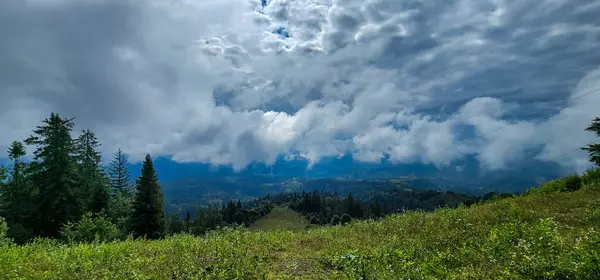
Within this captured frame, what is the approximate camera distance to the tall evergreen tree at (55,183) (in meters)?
58.0

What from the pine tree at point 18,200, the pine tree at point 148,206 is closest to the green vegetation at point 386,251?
the pine tree at point 148,206

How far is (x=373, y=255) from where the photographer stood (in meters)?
10.0

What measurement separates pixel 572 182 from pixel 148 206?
56.5m

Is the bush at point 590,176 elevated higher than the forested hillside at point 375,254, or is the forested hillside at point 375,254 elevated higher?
the bush at point 590,176

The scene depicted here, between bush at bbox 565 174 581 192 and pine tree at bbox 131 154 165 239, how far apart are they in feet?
178

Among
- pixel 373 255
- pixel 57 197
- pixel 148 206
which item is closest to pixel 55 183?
pixel 57 197

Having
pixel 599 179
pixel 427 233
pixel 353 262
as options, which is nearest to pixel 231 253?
pixel 353 262

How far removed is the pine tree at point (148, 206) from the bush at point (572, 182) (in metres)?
54.3

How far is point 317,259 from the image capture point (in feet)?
35.2

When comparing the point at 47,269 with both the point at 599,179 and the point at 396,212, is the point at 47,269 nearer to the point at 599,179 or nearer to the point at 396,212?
the point at 396,212

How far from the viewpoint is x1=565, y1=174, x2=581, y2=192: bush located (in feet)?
70.0

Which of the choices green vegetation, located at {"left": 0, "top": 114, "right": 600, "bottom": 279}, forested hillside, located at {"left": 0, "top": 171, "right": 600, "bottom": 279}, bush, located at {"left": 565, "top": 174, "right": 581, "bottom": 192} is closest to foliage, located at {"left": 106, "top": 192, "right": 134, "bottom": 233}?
green vegetation, located at {"left": 0, "top": 114, "right": 600, "bottom": 279}

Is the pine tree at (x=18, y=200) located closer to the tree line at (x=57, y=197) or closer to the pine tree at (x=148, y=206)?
the tree line at (x=57, y=197)

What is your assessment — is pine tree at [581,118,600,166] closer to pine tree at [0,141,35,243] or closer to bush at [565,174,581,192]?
bush at [565,174,581,192]
